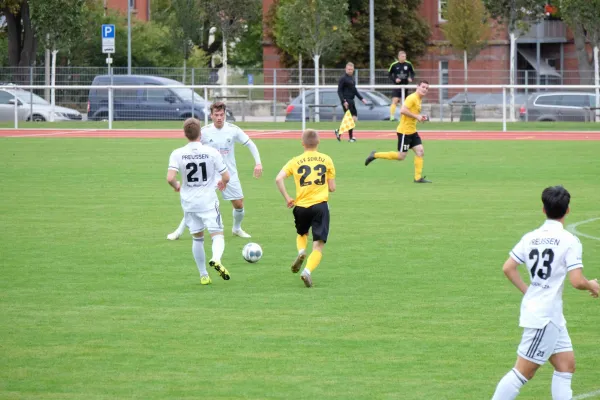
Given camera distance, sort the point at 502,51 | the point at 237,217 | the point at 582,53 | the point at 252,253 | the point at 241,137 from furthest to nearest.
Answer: the point at 502,51 → the point at 582,53 → the point at 237,217 → the point at 241,137 → the point at 252,253

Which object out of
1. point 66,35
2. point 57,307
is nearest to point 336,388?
point 57,307

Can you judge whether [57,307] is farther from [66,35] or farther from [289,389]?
[66,35]

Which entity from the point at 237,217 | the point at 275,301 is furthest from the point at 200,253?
the point at 237,217

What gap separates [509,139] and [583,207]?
14.8 metres

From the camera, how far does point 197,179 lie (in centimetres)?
1083

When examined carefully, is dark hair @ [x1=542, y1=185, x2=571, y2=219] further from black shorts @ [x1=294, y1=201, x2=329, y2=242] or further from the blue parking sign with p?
the blue parking sign with p

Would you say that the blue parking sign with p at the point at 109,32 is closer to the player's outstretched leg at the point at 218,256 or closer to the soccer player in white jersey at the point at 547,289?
the player's outstretched leg at the point at 218,256

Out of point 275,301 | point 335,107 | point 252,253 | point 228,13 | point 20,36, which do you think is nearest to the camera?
point 275,301

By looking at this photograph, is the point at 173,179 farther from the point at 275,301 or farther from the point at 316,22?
the point at 316,22

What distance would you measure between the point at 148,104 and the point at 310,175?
91.3ft

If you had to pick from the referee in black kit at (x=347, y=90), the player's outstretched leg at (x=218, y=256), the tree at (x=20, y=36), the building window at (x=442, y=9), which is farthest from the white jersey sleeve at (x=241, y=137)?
the building window at (x=442, y=9)

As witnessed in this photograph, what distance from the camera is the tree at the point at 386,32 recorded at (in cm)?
5600

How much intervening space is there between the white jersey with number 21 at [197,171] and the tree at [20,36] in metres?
44.3

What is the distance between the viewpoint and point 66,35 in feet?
148
